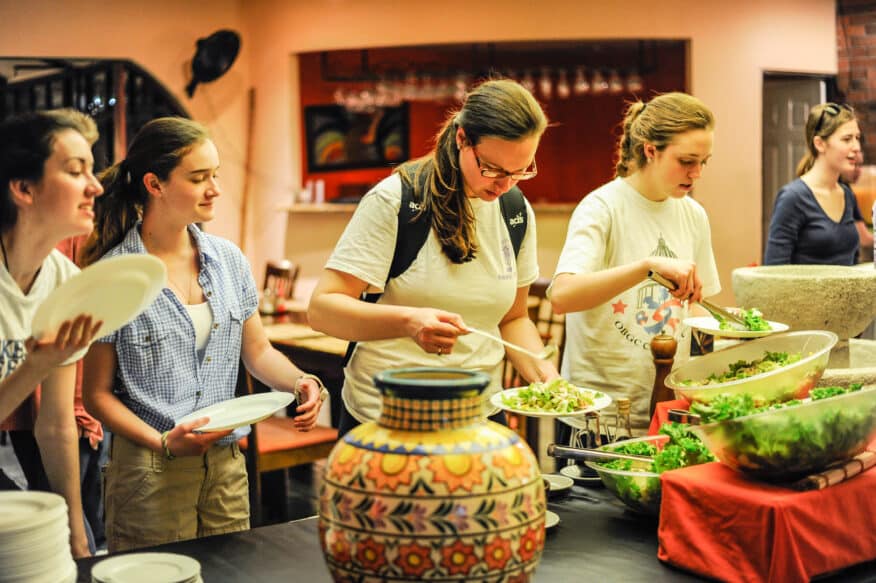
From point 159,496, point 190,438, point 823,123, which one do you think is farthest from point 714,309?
point 823,123

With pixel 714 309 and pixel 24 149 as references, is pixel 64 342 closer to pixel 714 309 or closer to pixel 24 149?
pixel 24 149

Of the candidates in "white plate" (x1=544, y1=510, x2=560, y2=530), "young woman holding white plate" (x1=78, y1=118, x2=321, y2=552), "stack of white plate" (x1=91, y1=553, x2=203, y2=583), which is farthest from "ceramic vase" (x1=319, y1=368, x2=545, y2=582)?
"young woman holding white plate" (x1=78, y1=118, x2=321, y2=552)

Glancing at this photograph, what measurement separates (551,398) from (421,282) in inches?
15.9

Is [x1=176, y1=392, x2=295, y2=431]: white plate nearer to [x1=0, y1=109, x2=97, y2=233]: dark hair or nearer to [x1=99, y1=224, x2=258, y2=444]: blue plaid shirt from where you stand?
[x1=99, y1=224, x2=258, y2=444]: blue plaid shirt

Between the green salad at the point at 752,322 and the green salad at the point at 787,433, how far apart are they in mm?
624

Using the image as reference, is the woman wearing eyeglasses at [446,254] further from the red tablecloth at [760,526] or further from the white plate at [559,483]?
the red tablecloth at [760,526]

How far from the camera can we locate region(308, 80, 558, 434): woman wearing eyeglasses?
2184 mm

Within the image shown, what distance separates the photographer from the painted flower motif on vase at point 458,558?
1267 mm

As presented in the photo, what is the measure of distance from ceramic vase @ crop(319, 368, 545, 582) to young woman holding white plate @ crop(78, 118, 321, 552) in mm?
894

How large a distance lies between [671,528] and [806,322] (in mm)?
1002

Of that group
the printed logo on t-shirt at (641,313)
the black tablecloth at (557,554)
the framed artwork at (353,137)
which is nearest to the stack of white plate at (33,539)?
the black tablecloth at (557,554)

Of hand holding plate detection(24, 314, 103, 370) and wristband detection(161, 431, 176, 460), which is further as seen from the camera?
wristband detection(161, 431, 176, 460)

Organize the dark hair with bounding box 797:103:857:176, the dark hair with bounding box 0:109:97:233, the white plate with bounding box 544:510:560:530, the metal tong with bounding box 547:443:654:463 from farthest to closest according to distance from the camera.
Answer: the dark hair with bounding box 797:103:857:176, the metal tong with bounding box 547:443:654:463, the white plate with bounding box 544:510:560:530, the dark hair with bounding box 0:109:97:233

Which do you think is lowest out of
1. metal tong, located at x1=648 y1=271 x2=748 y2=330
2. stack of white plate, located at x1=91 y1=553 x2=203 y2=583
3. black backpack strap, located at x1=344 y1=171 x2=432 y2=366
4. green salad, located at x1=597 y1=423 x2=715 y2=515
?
stack of white plate, located at x1=91 y1=553 x2=203 y2=583
